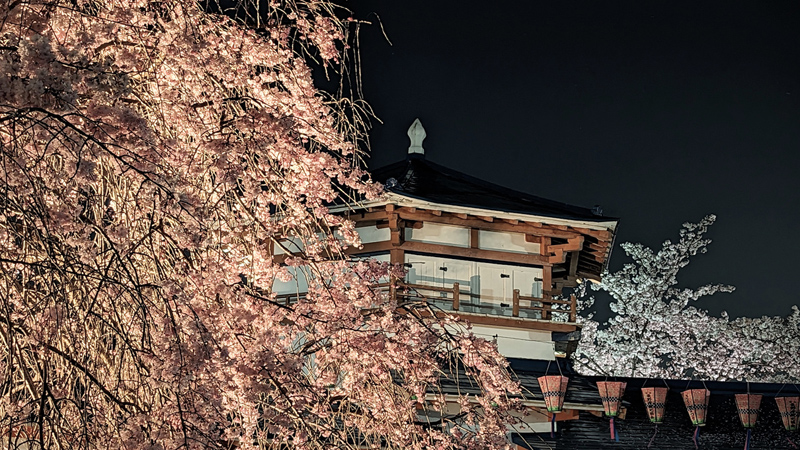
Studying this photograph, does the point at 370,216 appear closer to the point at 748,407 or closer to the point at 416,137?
the point at 416,137

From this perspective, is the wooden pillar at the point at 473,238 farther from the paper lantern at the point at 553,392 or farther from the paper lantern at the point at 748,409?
the paper lantern at the point at 748,409

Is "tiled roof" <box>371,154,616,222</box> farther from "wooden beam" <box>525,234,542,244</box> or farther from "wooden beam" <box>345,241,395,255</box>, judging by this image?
"wooden beam" <box>345,241,395,255</box>

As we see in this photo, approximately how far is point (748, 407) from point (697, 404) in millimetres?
718

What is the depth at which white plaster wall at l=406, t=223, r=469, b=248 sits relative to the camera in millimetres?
13906

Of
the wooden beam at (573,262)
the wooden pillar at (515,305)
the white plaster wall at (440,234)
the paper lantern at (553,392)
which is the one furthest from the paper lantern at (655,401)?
the wooden beam at (573,262)

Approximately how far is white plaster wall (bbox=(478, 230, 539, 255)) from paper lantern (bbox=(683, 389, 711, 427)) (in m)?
3.33

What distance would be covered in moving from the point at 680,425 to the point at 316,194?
969 cm

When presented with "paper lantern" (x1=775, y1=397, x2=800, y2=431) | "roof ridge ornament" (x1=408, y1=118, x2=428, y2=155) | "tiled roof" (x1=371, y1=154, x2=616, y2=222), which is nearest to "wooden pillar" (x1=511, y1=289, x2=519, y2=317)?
"tiled roof" (x1=371, y1=154, x2=616, y2=222)

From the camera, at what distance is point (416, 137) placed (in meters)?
16.4

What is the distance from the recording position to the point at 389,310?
4.62m

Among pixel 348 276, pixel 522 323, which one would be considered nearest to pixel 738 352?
pixel 522 323

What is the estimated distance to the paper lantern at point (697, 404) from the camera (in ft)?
40.6

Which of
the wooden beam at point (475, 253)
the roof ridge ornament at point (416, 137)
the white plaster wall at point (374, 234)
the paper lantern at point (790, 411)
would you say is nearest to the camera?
the paper lantern at point (790, 411)

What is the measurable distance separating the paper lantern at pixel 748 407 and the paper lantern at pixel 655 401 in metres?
1.04
